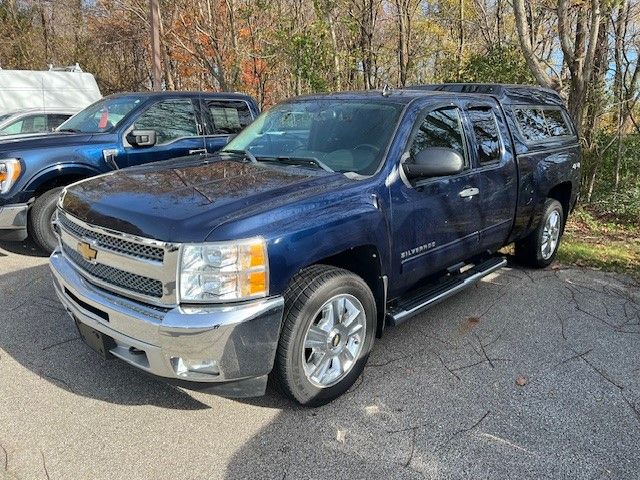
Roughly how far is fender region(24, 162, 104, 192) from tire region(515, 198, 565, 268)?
16.1 feet

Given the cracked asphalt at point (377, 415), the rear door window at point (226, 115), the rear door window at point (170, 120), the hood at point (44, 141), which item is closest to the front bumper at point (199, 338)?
the cracked asphalt at point (377, 415)

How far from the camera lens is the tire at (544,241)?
18.0 ft

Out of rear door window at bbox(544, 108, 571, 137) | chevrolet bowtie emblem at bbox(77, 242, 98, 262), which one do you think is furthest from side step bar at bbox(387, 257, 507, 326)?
chevrolet bowtie emblem at bbox(77, 242, 98, 262)

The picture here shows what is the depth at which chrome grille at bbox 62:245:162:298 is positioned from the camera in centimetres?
263

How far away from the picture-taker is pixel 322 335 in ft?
10.00

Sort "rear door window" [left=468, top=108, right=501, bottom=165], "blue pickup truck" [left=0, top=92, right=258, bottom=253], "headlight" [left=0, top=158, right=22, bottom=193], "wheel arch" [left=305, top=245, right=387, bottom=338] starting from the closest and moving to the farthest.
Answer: "wheel arch" [left=305, top=245, right=387, bottom=338], "rear door window" [left=468, top=108, right=501, bottom=165], "headlight" [left=0, top=158, right=22, bottom=193], "blue pickup truck" [left=0, top=92, right=258, bottom=253]

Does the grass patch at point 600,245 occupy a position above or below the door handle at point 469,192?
below

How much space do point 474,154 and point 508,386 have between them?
1820 mm

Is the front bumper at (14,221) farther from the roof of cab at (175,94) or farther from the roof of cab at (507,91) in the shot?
the roof of cab at (507,91)

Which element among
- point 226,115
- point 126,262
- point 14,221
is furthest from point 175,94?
point 126,262

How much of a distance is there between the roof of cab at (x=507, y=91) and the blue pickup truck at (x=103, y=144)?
3165mm

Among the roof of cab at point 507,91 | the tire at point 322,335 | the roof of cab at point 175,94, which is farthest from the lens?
the roof of cab at point 175,94

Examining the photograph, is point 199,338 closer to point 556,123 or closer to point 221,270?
point 221,270

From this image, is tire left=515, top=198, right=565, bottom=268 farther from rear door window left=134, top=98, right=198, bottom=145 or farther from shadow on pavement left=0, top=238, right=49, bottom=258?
shadow on pavement left=0, top=238, right=49, bottom=258
